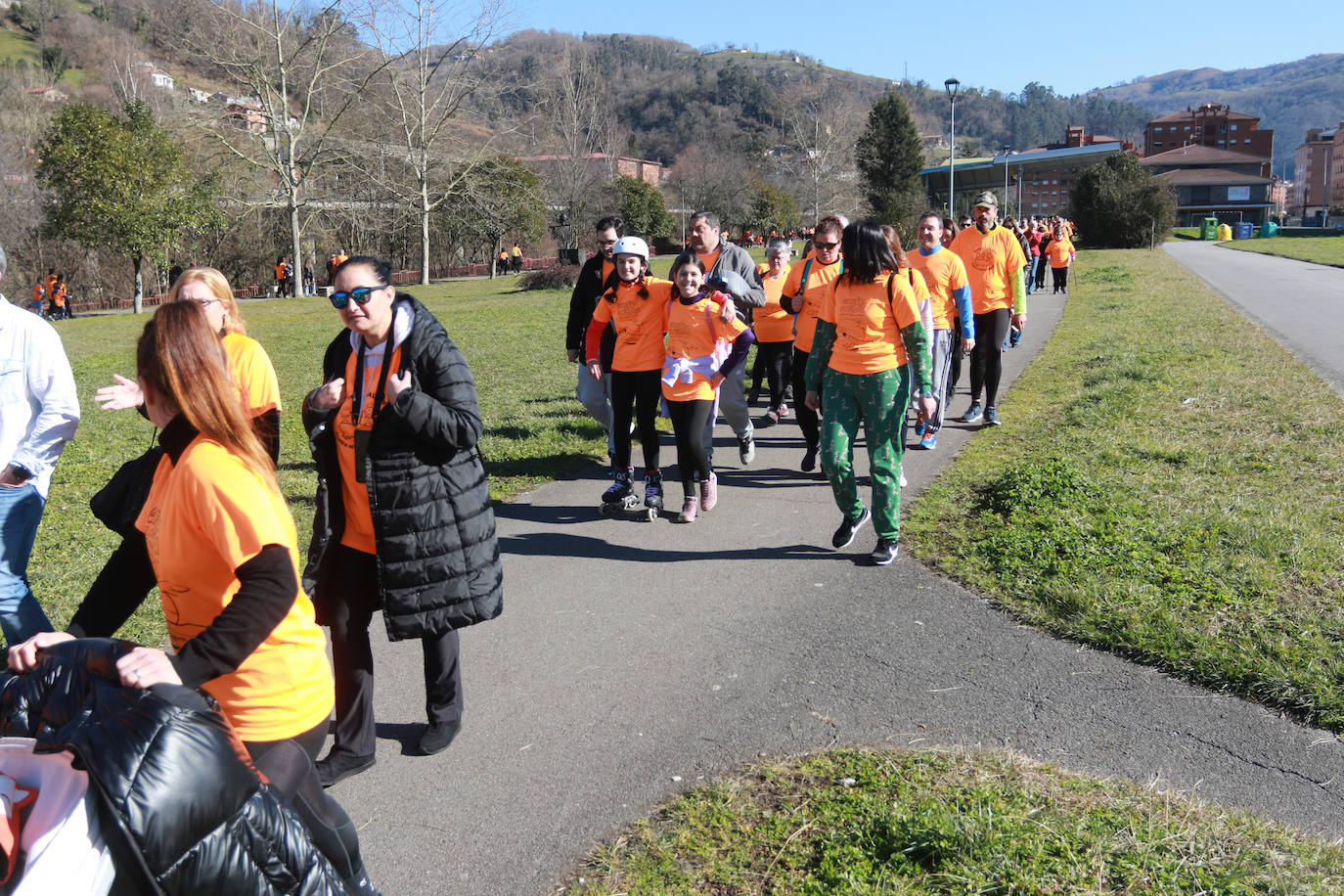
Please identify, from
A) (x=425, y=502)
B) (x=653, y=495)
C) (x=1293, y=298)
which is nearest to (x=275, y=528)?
(x=425, y=502)

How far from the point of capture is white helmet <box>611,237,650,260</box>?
22.2ft

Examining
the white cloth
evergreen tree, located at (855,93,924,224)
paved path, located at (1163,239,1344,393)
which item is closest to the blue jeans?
the white cloth

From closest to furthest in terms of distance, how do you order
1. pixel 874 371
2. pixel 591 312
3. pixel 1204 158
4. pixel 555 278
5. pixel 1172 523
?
pixel 874 371 < pixel 1172 523 < pixel 591 312 < pixel 555 278 < pixel 1204 158

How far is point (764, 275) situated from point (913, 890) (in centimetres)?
785

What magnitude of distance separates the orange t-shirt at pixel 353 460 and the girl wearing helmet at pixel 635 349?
10.8ft

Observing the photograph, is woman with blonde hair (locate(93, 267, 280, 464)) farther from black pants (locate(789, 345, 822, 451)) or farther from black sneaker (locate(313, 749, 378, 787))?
black pants (locate(789, 345, 822, 451))

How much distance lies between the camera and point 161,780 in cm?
169

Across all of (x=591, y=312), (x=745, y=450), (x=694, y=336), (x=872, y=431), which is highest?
(x=591, y=312)

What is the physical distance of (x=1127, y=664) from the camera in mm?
4594

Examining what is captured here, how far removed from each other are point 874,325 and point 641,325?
66.8 inches

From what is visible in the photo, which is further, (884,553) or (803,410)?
(803,410)

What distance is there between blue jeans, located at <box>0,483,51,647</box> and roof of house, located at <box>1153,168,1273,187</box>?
13000 cm

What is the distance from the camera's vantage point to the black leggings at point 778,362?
31.7 feet

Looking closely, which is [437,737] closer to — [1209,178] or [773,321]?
[773,321]
